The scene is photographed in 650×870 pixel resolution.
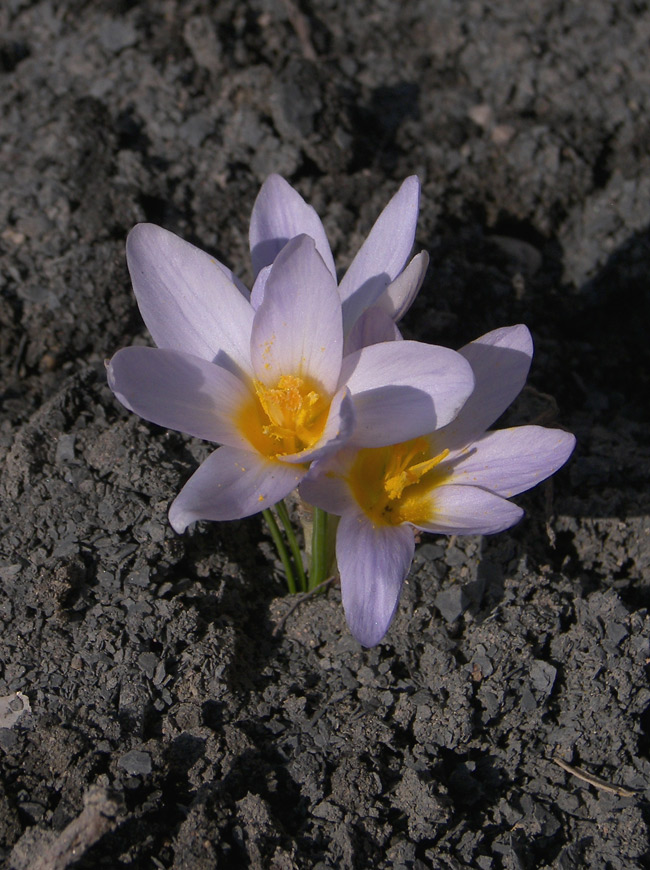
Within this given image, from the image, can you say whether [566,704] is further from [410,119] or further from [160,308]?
[410,119]

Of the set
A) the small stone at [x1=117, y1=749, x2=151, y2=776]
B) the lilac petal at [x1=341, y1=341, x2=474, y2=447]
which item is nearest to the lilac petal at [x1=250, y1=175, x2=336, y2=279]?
the lilac petal at [x1=341, y1=341, x2=474, y2=447]

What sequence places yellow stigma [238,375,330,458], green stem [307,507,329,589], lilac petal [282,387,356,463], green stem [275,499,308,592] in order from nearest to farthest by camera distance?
lilac petal [282,387,356,463]
yellow stigma [238,375,330,458]
green stem [307,507,329,589]
green stem [275,499,308,592]

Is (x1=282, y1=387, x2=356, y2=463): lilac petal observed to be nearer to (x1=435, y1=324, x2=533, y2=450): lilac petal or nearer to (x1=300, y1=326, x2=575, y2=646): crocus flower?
(x1=300, y1=326, x2=575, y2=646): crocus flower

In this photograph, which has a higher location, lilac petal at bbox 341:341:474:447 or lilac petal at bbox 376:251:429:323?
lilac petal at bbox 376:251:429:323

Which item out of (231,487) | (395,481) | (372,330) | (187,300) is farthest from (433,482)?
(187,300)

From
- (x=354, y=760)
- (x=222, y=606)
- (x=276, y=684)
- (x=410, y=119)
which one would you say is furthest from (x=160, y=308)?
(x=410, y=119)

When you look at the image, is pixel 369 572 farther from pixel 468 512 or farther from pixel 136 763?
pixel 136 763
